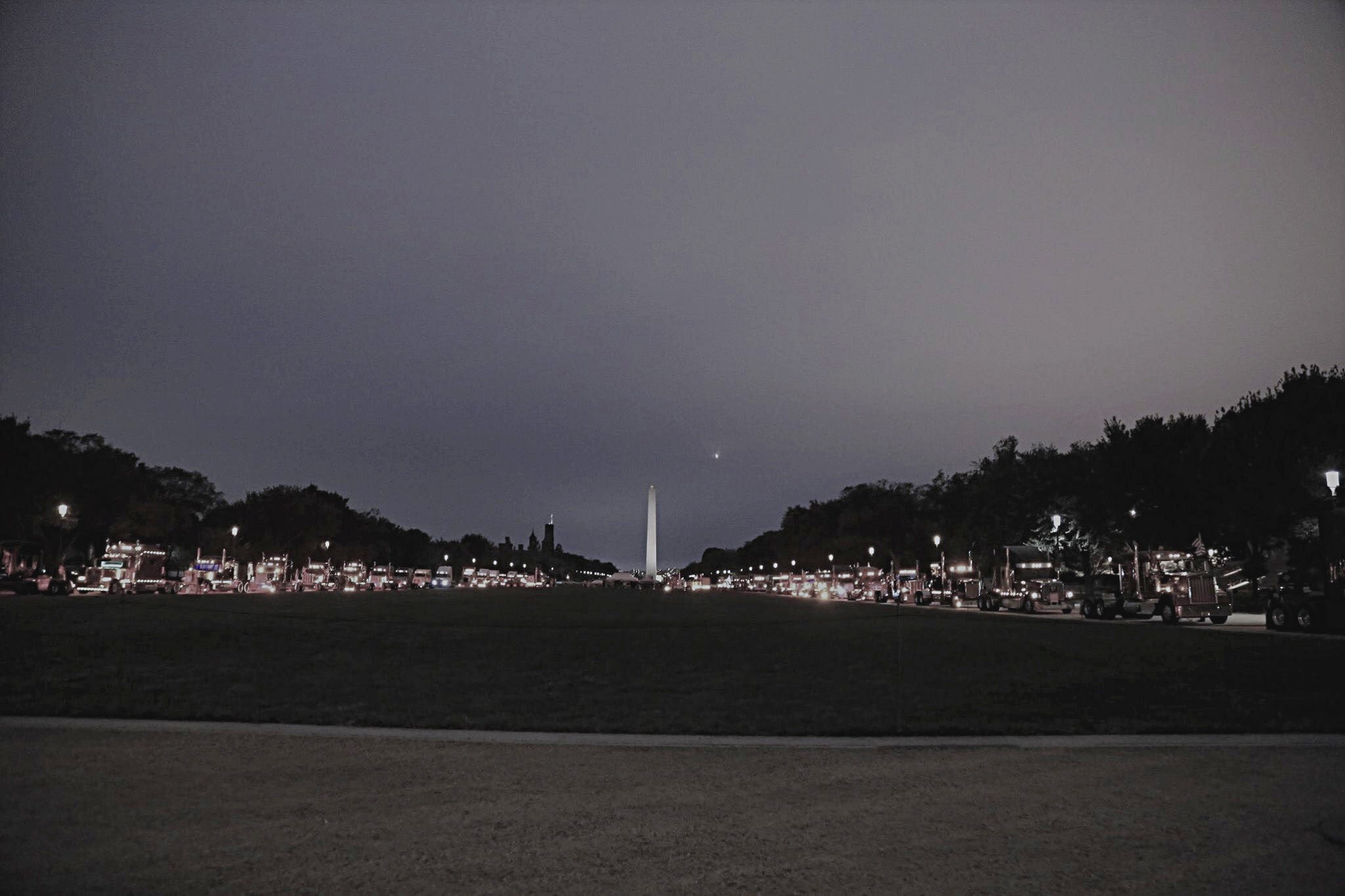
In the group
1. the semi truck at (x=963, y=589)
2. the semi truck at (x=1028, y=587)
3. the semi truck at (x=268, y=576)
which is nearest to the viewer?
the semi truck at (x=1028, y=587)

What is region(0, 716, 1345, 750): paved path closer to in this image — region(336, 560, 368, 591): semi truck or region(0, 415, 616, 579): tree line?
region(0, 415, 616, 579): tree line

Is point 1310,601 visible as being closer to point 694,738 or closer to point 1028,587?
point 1028,587

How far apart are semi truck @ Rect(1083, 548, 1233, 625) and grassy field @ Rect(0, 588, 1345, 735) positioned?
5.01m

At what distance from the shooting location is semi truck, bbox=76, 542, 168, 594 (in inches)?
2527

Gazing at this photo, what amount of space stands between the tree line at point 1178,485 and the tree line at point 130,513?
7315cm

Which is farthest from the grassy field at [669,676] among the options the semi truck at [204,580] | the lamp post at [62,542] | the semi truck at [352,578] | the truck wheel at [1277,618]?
the semi truck at [352,578]

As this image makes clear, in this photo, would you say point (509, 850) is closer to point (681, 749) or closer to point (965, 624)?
point (681, 749)

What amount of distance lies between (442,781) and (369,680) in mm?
10084

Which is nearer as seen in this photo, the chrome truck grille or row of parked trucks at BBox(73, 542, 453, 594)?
the chrome truck grille

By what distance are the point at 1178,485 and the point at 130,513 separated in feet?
296

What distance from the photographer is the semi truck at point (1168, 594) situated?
40375 mm

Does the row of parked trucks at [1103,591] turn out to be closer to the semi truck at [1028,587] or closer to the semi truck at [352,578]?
the semi truck at [1028,587]

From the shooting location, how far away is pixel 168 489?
13312 cm

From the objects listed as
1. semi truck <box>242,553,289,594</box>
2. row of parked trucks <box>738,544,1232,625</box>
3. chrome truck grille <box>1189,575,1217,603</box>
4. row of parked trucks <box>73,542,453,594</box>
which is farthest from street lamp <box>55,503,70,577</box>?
chrome truck grille <box>1189,575,1217,603</box>
